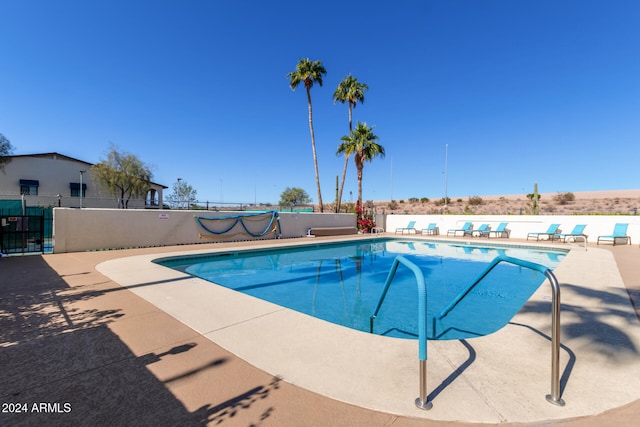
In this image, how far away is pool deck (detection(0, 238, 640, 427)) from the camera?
1.92 meters

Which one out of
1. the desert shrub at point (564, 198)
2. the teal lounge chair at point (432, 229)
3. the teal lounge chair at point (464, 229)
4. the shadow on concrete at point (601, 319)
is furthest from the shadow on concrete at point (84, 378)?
the desert shrub at point (564, 198)

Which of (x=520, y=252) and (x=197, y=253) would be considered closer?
(x=197, y=253)

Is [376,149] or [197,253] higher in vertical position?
[376,149]

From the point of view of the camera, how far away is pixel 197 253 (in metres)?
10.2

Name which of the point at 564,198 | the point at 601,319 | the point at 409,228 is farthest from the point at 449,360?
the point at 564,198

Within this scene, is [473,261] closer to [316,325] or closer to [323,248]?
[323,248]

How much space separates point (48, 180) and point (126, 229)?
2399 centimetres

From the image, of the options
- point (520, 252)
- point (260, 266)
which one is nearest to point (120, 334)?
point (260, 266)

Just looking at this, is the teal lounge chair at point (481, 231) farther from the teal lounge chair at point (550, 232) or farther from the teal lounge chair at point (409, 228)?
the teal lounge chair at point (409, 228)

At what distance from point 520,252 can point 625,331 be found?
1101cm

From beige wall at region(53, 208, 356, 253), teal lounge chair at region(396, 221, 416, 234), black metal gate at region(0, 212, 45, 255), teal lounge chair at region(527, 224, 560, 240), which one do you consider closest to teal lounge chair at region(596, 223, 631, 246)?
teal lounge chair at region(527, 224, 560, 240)

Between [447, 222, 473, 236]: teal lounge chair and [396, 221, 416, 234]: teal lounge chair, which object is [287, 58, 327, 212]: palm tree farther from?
[447, 222, 473, 236]: teal lounge chair

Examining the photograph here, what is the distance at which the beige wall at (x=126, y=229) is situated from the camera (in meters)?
10.0

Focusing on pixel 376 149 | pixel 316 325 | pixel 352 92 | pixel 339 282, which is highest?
pixel 352 92
